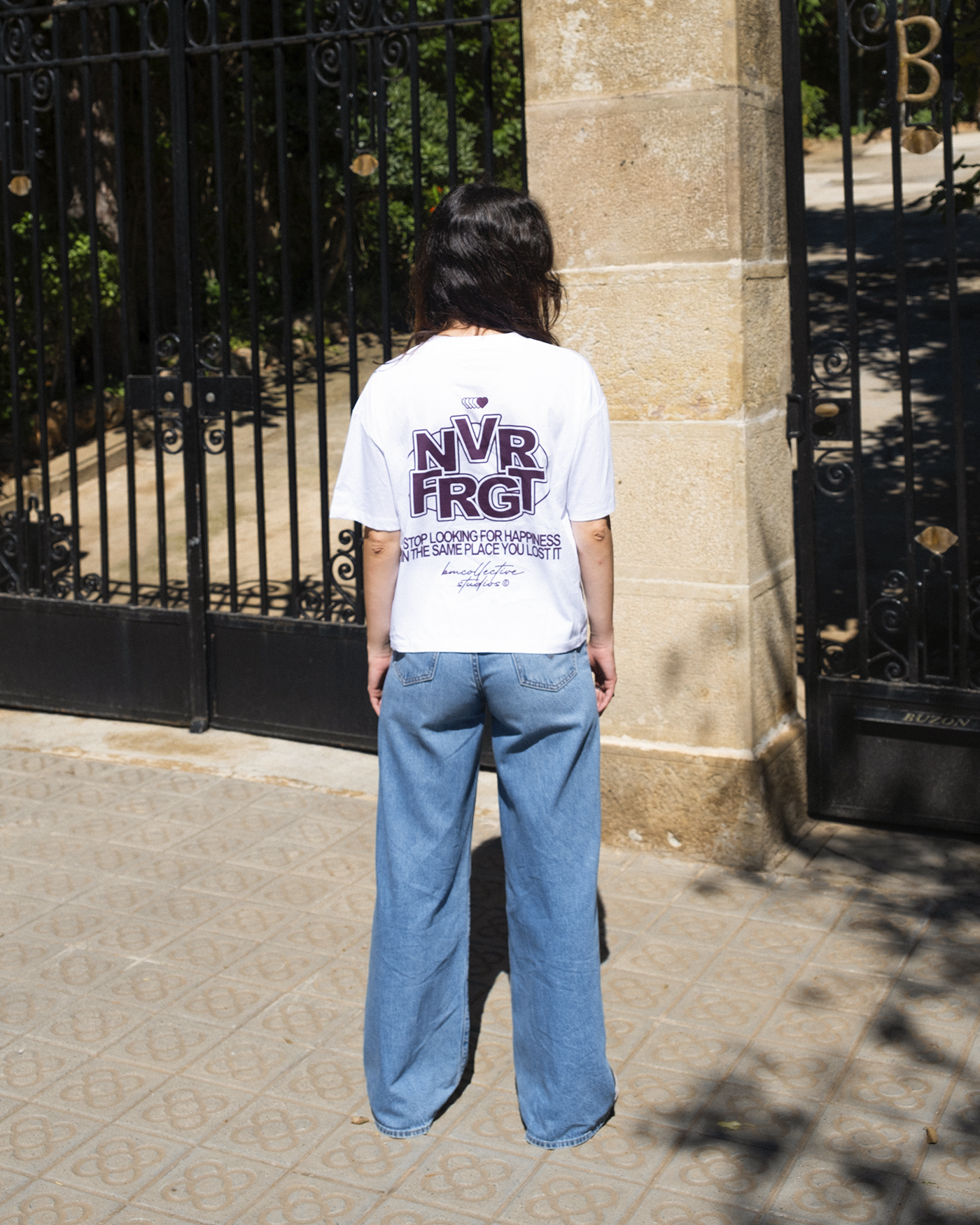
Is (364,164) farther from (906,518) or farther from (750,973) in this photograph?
(750,973)

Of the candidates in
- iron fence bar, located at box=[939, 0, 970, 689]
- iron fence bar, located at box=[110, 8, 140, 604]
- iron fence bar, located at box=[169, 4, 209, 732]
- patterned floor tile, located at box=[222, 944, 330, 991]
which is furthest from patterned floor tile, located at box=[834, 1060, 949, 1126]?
iron fence bar, located at box=[110, 8, 140, 604]

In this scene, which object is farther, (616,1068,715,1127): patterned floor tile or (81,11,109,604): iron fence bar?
(81,11,109,604): iron fence bar

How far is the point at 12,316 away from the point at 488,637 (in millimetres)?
4315

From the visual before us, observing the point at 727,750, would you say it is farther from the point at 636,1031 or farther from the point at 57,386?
the point at 57,386

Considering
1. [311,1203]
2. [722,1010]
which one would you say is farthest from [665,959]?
[311,1203]

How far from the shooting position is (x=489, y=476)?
2998 millimetres

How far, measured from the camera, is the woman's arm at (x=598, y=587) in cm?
311

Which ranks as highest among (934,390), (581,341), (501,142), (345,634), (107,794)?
(501,142)

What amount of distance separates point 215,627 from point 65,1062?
281 cm

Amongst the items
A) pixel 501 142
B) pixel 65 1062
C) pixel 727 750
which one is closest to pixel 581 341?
pixel 727 750

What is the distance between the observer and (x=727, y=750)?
4.82 meters

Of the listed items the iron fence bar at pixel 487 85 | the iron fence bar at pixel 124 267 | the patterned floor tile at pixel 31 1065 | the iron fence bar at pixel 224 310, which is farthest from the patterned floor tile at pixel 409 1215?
the iron fence bar at pixel 124 267

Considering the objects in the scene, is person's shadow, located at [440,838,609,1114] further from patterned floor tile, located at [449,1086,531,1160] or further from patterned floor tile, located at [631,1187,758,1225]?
patterned floor tile, located at [631,1187,758,1225]

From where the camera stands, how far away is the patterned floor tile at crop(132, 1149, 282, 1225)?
3.02m
